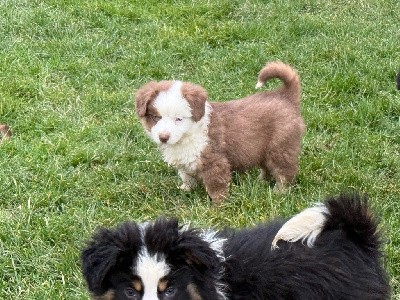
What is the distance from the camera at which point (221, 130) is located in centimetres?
554

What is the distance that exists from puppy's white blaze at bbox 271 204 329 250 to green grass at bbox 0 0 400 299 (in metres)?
1.06

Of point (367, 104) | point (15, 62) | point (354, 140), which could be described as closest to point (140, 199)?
point (354, 140)

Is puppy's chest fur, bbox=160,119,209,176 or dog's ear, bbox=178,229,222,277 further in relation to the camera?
puppy's chest fur, bbox=160,119,209,176

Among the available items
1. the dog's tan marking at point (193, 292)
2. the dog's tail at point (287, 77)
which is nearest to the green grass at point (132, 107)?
the dog's tail at point (287, 77)

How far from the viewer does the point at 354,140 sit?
20.2 feet

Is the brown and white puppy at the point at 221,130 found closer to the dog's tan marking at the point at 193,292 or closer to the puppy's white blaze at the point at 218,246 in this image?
the puppy's white blaze at the point at 218,246

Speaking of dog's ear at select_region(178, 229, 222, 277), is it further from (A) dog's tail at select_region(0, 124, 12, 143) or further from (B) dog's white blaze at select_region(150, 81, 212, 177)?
(A) dog's tail at select_region(0, 124, 12, 143)

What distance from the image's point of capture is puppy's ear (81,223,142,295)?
10.3ft

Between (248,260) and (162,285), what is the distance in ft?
1.66

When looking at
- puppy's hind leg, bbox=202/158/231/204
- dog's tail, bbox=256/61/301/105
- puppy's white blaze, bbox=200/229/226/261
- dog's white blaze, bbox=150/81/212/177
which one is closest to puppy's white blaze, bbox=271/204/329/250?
puppy's white blaze, bbox=200/229/226/261

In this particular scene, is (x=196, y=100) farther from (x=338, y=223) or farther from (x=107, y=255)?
(x=107, y=255)

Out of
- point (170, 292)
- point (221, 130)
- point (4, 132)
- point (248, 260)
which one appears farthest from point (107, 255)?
point (4, 132)

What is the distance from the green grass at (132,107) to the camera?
489cm

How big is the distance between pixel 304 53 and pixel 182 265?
5285 millimetres
